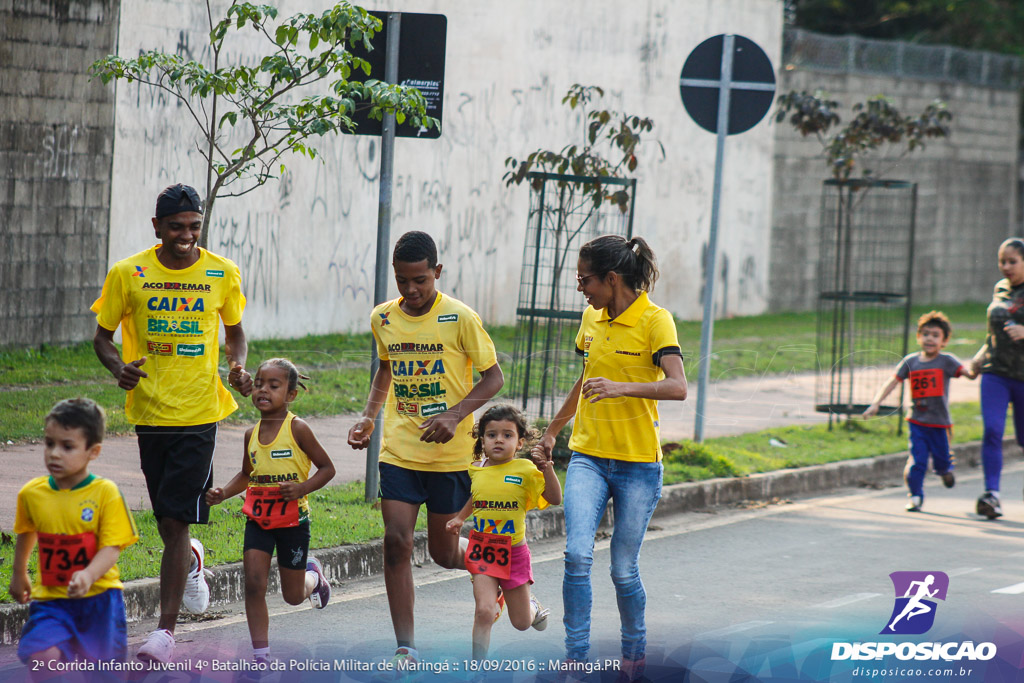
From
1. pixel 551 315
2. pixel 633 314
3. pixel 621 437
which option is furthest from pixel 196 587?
pixel 551 315

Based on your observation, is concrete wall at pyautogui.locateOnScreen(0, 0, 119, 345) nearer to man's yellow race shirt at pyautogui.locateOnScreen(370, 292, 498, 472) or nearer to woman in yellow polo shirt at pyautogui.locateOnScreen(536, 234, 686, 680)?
man's yellow race shirt at pyautogui.locateOnScreen(370, 292, 498, 472)

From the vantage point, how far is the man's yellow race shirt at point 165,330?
512cm

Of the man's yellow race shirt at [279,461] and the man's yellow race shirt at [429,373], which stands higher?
the man's yellow race shirt at [429,373]

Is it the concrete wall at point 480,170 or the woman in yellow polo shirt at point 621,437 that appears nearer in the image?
the woman in yellow polo shirt at point 621,437

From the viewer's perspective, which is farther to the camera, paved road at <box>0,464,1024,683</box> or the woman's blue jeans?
paved road at <box>0,464,1024,683</box>

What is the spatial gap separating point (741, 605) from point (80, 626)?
344 cm

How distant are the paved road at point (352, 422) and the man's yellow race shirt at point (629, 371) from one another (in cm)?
331

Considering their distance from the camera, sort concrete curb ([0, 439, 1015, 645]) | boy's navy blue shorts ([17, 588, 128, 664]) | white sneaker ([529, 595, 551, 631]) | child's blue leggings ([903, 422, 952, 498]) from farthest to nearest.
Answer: child's blue leggings ([903, 422, 952, 498])
concrete curb ([0, 439, 1015, 645])
white sneaker ([529, 595, 551, 631])
boy's navy blue shorts ([17, 588, 128, 664])

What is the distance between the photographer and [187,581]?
5465mm

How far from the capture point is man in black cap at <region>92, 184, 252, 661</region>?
512cm

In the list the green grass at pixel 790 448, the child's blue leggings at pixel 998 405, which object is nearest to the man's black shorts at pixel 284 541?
the green grass at pixel 790 448

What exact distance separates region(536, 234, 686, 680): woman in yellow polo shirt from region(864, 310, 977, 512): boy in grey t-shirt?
4719 millimetres

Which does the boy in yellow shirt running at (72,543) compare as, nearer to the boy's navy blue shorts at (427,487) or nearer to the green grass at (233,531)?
the boy's navy blue shorts at (427,487)

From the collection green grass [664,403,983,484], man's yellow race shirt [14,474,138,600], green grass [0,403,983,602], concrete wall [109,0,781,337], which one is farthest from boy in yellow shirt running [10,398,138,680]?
concrete wall [109,0,781,337]
